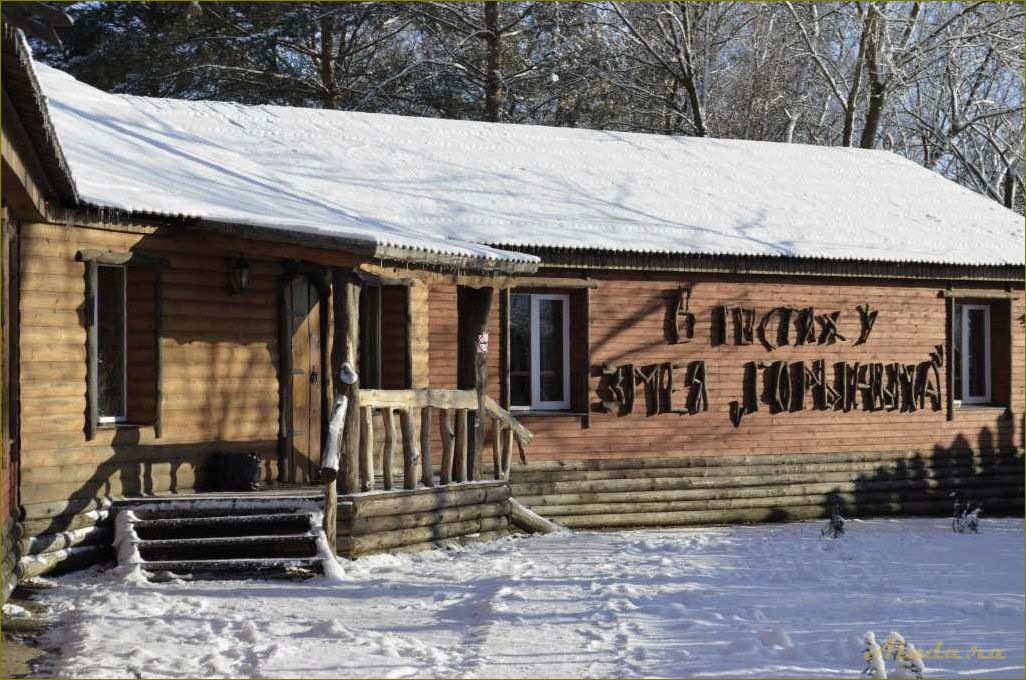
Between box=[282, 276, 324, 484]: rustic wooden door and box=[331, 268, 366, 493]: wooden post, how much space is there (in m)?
1.65

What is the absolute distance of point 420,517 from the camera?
1347cm

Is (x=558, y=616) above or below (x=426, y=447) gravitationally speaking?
below

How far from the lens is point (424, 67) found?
1166 inches

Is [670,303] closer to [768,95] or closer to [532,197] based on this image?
[532,197]

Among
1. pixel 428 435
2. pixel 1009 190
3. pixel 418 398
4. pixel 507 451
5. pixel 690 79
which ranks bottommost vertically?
pixel 507 451

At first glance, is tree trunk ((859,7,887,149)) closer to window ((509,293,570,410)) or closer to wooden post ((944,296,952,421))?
wooden post ((944,296,952,421))

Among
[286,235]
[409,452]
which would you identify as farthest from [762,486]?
[286,235]

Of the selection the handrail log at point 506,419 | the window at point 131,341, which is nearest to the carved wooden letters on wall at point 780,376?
the handrail log at point 506,419

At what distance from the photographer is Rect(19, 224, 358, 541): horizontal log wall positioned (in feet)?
38.0

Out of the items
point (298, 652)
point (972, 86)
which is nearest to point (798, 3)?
point (972, 86)

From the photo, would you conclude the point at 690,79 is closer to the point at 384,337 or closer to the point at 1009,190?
the point at 1009,190

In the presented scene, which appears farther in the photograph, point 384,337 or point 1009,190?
point 1009,190

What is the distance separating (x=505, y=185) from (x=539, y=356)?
250 cm

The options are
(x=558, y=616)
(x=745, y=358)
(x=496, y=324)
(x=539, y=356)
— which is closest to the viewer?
(x=558, y=616)
